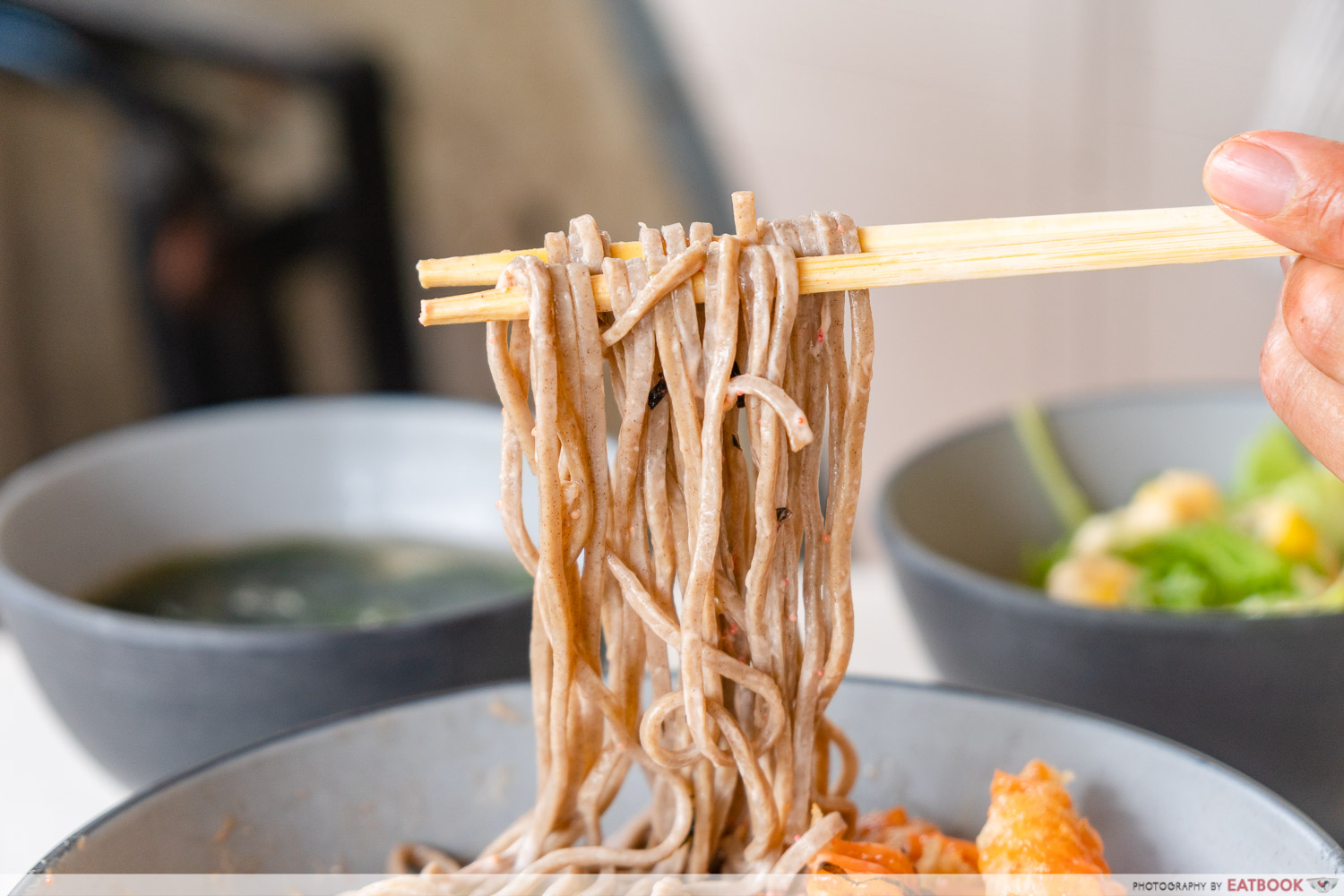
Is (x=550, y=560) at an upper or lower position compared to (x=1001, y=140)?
lower

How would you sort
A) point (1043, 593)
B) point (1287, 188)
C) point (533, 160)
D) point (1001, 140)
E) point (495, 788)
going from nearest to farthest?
1. point (1287, 188)
2. point (495, 788)
3. point (1043, 593)
4. point (1001, 140)
5. point (533, 160)

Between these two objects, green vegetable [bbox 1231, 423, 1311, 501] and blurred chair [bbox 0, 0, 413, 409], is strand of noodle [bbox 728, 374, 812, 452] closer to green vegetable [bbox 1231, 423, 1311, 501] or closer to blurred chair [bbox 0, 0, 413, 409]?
green vegetable [bbox 1231, 423, 1311, 501]

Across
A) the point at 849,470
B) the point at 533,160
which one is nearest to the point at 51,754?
the point at 849,470

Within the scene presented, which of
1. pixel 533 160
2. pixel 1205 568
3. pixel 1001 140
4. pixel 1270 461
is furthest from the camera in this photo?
pixel 533 160

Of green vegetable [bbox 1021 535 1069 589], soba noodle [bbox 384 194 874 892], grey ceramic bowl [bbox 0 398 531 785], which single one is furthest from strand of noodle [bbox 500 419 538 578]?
green vegetable [bbox 1021 535 1069 589]

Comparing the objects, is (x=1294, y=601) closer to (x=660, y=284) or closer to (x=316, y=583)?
(x=660, y=284)

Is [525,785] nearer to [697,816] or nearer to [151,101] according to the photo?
[697,816]

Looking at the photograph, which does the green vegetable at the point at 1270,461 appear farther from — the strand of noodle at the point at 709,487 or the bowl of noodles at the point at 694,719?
the strand of noodle at the point at 709,487

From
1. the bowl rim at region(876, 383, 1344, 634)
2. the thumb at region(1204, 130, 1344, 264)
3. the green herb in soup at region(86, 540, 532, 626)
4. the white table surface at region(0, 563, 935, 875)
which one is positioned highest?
the thumb at region(1204, 130, 1344, 264)
